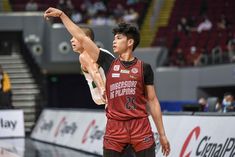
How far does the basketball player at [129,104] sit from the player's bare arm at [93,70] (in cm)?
35

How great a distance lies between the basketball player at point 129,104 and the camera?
582cm

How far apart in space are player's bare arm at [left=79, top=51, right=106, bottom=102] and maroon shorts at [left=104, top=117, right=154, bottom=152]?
1.40 feet

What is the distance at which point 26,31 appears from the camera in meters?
27.8

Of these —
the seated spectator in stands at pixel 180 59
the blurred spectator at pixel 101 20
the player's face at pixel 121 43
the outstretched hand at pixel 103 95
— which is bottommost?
the seated spectator in stands at pixel 180 59

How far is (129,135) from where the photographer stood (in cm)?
585

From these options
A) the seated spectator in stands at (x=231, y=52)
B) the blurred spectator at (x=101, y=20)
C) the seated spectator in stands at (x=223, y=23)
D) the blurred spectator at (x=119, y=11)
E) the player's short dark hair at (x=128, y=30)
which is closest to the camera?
the player's short dark hair at (x=128, y=30)

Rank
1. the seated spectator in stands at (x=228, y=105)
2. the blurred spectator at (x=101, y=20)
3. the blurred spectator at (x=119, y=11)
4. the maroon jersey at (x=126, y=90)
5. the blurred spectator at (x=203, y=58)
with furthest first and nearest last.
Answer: the blurred spectator at (x=119, y=11), the blurred spectator at (x=101, y=20), the blurred spectator at (x=203, y=58), the seated spectator in stands at (x=228, y=105), the maroon jersey at (x=126, y=90)

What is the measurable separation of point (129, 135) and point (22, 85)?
2320cm

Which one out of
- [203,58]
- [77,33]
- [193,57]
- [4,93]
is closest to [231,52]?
[203,58]

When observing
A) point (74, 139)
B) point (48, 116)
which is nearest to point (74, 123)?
point (74, 139)

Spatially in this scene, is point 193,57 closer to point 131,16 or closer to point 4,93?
point 131,16

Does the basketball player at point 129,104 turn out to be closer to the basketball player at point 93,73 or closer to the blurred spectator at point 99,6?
the basketball player at point 93,73

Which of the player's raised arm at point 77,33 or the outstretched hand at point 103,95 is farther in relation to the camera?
the outstretched hand at point 103,95

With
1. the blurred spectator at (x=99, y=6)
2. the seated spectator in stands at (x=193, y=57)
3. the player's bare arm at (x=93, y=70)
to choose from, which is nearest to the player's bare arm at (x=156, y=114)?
the player's bare arm at (x=93, y=70)
